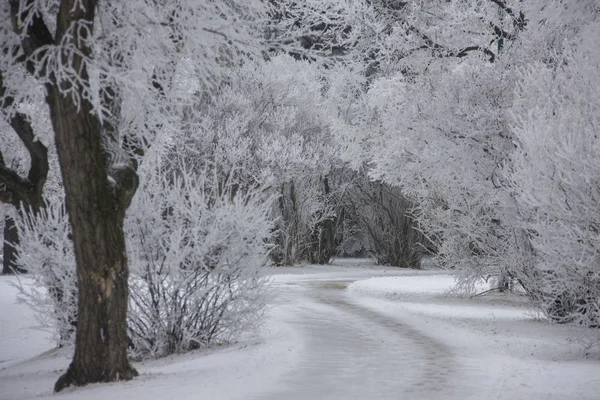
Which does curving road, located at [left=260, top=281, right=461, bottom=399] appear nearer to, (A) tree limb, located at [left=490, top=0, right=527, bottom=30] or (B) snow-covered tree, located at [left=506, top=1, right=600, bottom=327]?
(B) snow-covered tree, located at [left=506, top=1, right=600, bottom=327]

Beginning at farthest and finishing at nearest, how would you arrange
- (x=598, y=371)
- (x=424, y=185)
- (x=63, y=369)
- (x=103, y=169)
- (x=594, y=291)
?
Answer: (x=424, y=185) < (x=63, y=369) < (x=594, y=291) < (x=598, y=371) < (x=103, y=169)

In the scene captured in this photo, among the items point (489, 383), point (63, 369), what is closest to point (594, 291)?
point (489, 383)

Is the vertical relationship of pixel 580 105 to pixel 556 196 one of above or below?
above

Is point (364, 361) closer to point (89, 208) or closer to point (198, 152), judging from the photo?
point (198, 152)

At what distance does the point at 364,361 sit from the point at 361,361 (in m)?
0.04

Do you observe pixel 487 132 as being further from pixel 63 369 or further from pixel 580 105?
pixel 63 369

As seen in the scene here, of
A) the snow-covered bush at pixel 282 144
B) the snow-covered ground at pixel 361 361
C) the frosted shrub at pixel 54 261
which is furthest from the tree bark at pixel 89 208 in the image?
the snow-covered bush at pixel 282 144

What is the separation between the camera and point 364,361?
37.7 ft

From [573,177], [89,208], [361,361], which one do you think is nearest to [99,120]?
[89,208]

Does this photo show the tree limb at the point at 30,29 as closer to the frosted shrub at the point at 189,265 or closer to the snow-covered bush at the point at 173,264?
the snow-covered bush at the point at 173,264

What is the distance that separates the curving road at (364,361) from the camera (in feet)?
30.0

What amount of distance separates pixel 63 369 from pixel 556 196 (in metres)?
7.37

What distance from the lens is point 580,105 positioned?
516 inches

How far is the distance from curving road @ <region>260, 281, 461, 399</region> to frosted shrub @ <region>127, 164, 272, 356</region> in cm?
147
